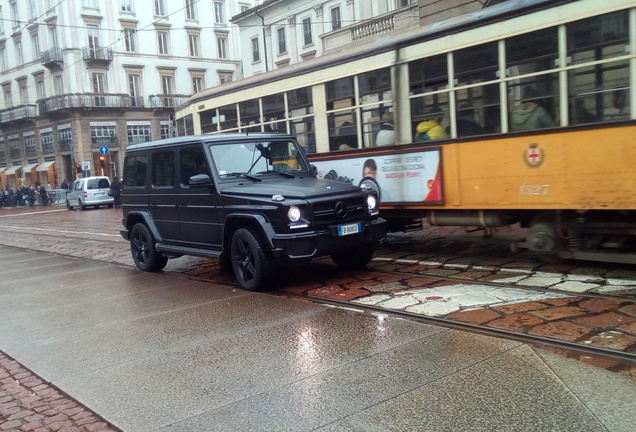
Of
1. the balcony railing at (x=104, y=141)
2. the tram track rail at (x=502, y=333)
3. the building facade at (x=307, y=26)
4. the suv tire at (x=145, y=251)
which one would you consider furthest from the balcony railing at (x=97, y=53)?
the tram track rail at (x=502, y=333)

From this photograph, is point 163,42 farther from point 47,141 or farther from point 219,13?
point 47,141

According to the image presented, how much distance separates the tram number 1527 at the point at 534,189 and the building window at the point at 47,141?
51640 mm

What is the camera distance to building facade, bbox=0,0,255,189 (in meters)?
49.4

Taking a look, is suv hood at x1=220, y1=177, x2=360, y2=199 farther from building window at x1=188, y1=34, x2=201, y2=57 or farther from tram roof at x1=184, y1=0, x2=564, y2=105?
building window at x1=188, y1=34, x2=201, y2=57

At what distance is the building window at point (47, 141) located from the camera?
173 feet

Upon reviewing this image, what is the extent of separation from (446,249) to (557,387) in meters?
6.07

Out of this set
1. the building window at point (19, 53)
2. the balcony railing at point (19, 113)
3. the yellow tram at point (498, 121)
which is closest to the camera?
the yellow tram at point (498, 121)

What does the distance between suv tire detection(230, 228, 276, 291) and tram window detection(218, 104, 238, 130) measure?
15.3 ft

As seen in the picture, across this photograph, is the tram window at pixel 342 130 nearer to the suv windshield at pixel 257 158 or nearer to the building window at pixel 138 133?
the suv windshield at pixel 257 158

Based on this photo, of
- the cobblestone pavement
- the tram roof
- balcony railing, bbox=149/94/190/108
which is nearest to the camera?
the cobblestone pavement

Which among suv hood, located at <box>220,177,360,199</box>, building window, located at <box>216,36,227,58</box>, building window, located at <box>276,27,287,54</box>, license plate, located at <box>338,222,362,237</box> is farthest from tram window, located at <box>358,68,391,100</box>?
building window, located at <box>216,36,227,58</box>

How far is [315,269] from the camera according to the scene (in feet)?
30.2

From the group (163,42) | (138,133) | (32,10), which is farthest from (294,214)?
(32,10)

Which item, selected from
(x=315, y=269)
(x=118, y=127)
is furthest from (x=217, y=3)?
(x=315, y=269)
